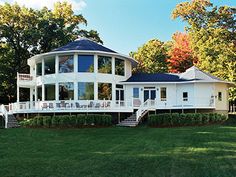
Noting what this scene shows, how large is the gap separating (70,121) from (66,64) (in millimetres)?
5596

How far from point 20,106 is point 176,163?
58.1ft

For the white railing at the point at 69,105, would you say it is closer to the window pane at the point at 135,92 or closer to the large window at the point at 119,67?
the window pane at the point at 135,92

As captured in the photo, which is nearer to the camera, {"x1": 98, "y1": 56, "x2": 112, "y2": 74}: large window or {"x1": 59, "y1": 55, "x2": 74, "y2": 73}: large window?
{"x1": 59, "y1": 55, "x2": 74, "y2": 73}: large window

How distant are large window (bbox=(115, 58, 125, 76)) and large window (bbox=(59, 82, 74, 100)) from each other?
432 centimetres

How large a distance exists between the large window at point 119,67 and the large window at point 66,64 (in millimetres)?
4002

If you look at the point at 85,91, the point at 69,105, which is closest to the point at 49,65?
the point at 85,91

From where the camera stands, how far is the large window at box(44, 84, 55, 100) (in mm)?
25031

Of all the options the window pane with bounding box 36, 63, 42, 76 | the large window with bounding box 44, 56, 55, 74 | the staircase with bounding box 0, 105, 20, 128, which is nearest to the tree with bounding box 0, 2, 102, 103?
the window pane with bounding box 36, 63, 42, 76

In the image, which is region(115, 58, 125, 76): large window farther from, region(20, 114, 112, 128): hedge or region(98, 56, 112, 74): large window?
region(20, 114, 112, 128): hedge

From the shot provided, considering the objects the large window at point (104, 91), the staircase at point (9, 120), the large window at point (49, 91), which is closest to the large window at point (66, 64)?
the large window at point (49, 91)

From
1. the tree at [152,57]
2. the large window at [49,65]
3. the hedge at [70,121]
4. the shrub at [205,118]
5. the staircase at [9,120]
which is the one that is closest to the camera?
the hedge at [70,121]

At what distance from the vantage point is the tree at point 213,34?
30797 millimetres

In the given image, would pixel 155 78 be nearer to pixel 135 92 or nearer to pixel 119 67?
pixel 135 92

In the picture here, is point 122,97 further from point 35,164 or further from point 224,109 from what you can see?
point 35,164
